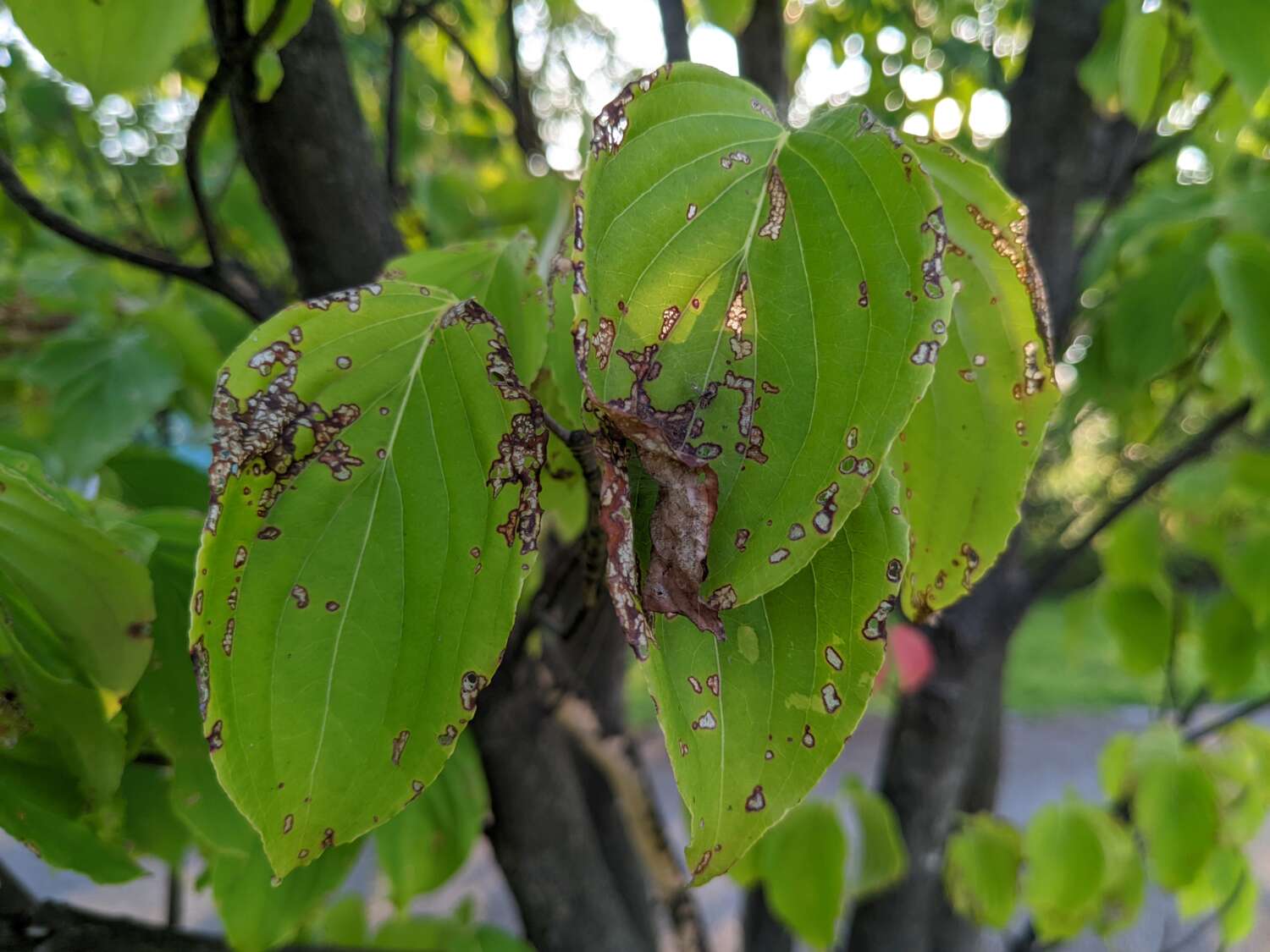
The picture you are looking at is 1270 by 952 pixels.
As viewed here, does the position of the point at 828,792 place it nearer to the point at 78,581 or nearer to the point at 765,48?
the point at 765,48

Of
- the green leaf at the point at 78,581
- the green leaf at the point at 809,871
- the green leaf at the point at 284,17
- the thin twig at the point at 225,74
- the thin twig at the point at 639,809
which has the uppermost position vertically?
the green leaf at the point at 284,17

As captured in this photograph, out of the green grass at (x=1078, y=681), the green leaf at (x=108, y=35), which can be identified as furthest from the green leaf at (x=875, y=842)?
the green grass at (x=1078, y=681)

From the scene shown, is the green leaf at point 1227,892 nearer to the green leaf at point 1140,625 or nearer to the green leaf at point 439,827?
the green leaf at point 1140,625

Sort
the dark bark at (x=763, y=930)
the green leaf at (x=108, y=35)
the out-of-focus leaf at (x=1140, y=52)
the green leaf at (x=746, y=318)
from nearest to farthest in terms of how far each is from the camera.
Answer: the green leaf at (x=746, y=318) → the green leaf at (x=108, y=35) → the out-of-focus leaf at (x=1140, y=52) → the dark bark at (x=763, y=930)

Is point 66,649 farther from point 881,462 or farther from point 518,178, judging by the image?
point 518,178

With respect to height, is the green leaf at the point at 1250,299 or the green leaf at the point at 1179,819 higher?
the green leaf at the point at 1250,299

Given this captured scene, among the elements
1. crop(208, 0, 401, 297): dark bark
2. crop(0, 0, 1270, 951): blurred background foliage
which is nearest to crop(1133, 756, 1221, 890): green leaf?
crop(0, 0, 1270, 951): blurred background foliage

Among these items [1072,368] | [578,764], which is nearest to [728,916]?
[578,764]
